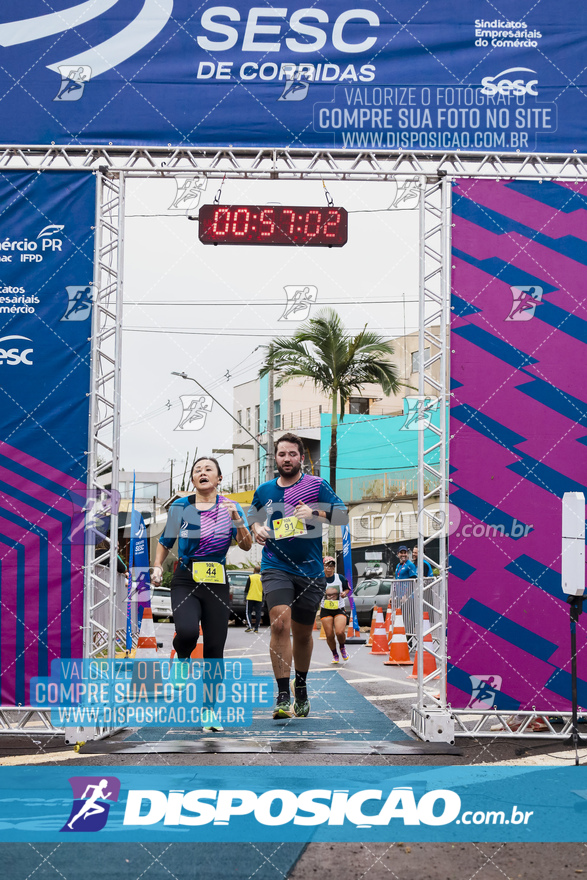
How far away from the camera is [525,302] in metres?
7.39

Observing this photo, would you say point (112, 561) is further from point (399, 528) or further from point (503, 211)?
point (399, 528)

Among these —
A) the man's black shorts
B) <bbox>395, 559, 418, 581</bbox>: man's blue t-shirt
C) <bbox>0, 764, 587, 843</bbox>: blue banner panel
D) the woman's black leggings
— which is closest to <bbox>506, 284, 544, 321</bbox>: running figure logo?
the man's black shorts

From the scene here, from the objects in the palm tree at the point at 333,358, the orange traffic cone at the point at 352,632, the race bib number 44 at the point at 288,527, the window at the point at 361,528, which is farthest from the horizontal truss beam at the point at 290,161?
the window at the point at 361,528

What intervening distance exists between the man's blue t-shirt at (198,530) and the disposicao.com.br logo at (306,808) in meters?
2.42

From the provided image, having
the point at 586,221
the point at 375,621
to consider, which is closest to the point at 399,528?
the point at 375,621

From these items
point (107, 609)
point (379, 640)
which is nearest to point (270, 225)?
point (107, 609)

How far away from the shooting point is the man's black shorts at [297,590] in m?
7.41

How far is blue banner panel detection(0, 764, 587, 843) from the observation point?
4.32 metres

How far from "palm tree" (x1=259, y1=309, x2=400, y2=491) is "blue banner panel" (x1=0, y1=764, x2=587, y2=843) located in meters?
19.7

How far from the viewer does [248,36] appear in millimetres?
7484

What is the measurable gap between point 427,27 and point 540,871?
6.21 metres

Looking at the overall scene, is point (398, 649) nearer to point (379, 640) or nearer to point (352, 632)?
point (379, 640)

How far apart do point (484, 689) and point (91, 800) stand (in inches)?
132

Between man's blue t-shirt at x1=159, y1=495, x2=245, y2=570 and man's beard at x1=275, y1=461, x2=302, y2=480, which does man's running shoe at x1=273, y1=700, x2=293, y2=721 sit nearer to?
man's blue t-shirt at x1=159, y1=495, x2=245, y2=570
